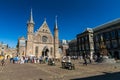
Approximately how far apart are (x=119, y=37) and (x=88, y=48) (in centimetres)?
1698

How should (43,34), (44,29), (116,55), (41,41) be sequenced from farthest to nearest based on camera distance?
1. (44,29)
2. (43,34)
3. (41,41)
4. (116,55)

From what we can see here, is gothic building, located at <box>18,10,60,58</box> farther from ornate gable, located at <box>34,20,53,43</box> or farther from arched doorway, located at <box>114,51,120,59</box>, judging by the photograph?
arched doorway, located at <box>114,51,120,59</box>

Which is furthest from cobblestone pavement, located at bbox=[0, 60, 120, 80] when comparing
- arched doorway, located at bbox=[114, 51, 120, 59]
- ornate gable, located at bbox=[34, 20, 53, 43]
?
ornate gable, located at bbox=[34, 20, 53, 43]

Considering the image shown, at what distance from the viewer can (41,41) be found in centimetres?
5072

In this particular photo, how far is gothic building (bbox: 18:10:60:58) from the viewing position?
A: 46.1m

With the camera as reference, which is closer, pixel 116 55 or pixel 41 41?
pixel 116 55

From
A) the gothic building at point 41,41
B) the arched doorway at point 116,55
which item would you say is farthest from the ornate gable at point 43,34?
the arched doorway at point 116,55

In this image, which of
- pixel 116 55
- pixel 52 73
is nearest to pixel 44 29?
pixel 116 55

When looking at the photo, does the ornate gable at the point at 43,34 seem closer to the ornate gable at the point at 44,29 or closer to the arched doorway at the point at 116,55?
the ornate gable at the point at 44,29

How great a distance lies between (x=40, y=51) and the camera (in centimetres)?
4991

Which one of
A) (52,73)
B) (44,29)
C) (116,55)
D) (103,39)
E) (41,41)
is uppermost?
(44,29)

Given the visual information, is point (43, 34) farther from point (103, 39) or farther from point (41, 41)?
point (103, 39)

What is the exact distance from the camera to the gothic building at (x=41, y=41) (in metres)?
46.1

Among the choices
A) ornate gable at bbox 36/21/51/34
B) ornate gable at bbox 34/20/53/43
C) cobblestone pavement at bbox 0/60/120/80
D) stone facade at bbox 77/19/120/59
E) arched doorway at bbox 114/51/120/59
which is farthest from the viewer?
ornate gable at bbox 36/21/51/34
